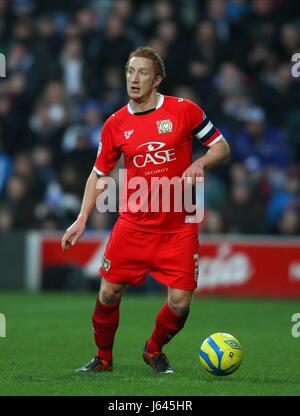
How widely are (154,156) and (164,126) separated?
223mm

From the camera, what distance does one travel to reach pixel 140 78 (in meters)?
7.65

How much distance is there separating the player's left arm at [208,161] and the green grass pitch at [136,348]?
4.49ft

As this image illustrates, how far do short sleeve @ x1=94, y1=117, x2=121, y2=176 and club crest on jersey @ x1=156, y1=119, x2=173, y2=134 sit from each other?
13.3 inches

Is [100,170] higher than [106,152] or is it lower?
lower

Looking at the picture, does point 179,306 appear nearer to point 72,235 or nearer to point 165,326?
point 165,326

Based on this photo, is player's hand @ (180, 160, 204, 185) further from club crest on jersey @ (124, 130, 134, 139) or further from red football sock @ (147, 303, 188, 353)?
red football sock @ (147, 303, 188, 353)

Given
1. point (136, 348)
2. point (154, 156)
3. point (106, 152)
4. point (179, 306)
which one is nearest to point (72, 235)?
point (106, 152)

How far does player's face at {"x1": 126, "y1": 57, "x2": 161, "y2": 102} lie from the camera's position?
25.1 ft

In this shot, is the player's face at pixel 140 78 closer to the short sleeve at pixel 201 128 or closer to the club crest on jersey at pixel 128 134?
the club crest on jersey at pixel 128 134

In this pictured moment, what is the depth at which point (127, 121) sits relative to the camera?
775 centimetres

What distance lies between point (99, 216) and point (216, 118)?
7.86ft

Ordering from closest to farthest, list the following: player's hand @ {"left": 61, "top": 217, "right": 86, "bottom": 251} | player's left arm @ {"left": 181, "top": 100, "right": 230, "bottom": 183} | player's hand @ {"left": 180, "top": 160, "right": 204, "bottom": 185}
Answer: player's hand @ {"left": 180, "top": 160, "right": 204, "bottom": 185}
player's hand @ {"left": 61, "top": 217, "right": 86, "bottom": 251}
player's left arm @ {"left": 181, "top": 100, "right": 230, "bottom": 183}

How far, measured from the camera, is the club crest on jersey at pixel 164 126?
768 cm

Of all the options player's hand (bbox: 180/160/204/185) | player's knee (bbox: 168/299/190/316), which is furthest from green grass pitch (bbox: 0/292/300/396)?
player's hand (bbox: 180/160/204/185)
